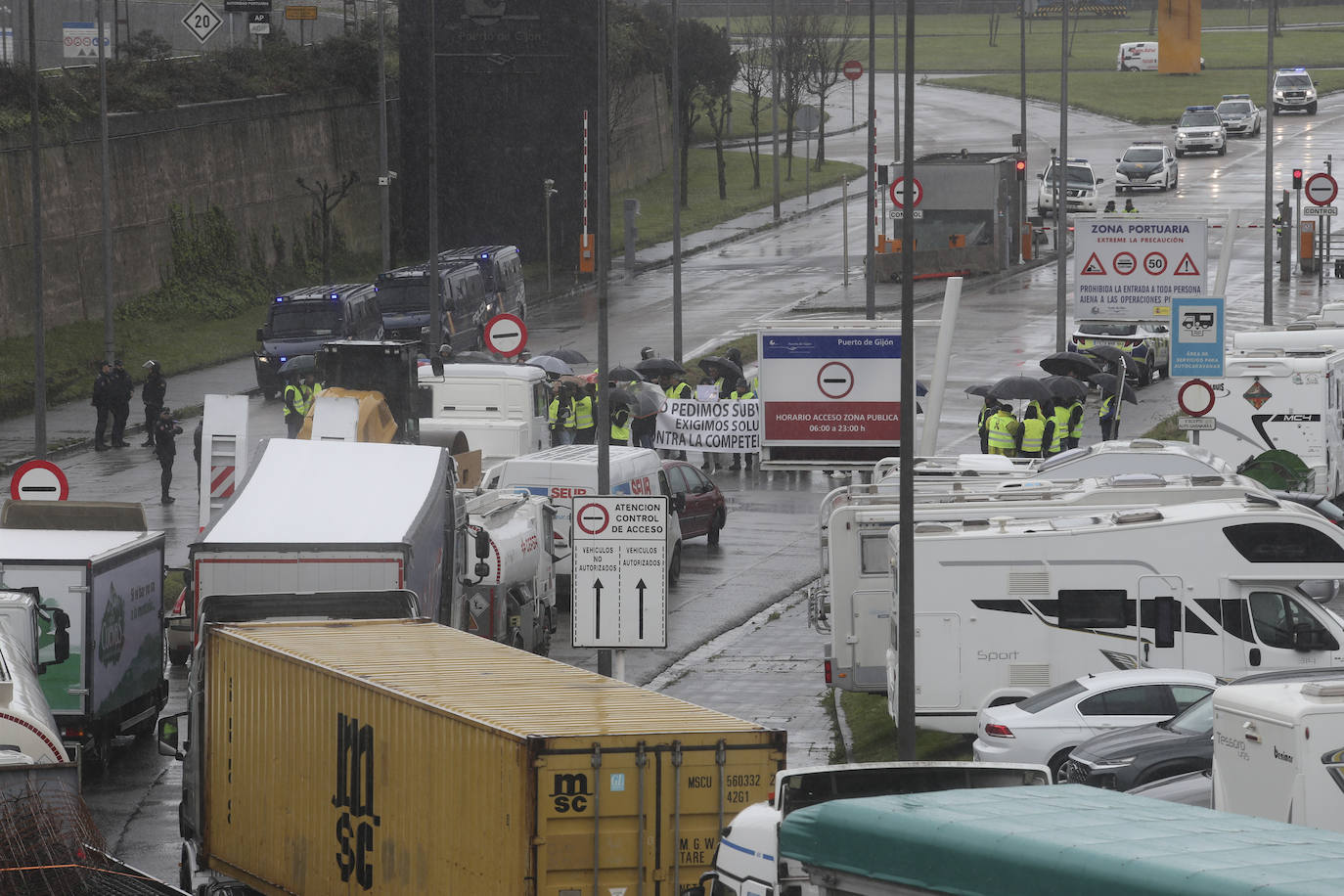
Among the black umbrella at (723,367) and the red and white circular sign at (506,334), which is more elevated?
the red and white circular sign at (506,334)

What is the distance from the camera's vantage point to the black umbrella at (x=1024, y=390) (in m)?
30.6

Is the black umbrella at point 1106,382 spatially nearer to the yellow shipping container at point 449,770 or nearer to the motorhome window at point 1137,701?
the motorhome window at point 1137,701

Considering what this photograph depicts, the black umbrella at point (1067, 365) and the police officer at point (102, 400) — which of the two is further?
the police officer at point (102, 400)

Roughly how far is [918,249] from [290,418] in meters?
28.9

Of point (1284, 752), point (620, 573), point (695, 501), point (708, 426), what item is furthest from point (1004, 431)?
point (1284, 752)

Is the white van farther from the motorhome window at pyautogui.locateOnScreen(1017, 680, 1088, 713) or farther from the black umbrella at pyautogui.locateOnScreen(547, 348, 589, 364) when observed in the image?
the black umbrella at pyautogui.locateOnScreen(547, 348, 589, 364)

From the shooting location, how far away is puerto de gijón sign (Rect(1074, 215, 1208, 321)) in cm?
3519

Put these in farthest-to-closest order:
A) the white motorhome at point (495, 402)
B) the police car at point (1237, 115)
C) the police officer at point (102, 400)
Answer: the police car at point (1237, 115) < the police officer at point (102, 400) < the white motorhome at point (495, 402)

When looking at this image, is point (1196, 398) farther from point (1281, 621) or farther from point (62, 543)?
point (62, 543)

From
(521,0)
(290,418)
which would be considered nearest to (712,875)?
(290,418)

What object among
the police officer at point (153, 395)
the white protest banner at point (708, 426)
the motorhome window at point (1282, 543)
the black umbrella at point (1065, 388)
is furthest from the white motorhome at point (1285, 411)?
the police officer at point (153, 395)

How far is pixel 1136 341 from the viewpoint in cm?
4391

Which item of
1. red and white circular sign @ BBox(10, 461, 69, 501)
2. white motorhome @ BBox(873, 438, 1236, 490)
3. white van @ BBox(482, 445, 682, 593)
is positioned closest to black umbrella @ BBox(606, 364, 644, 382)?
white van @ BBox(482, 445, 682, 593)

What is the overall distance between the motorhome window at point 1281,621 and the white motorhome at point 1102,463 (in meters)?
4.52
